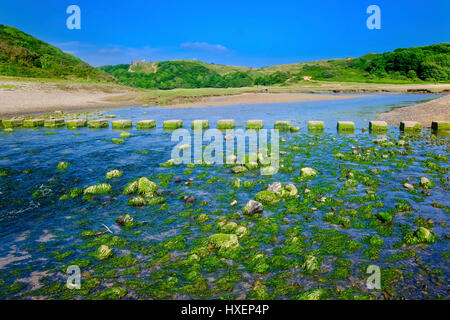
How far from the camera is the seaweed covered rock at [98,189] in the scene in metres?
10.8

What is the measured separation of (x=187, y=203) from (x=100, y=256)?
3.65m

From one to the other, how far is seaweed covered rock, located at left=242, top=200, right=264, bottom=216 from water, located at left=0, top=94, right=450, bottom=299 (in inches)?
12.1

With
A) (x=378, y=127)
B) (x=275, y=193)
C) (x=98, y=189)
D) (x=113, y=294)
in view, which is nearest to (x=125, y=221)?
(x=113, y=294)

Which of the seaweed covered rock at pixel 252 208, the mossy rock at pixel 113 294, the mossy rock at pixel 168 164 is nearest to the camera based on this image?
the mossy rock at pixel 113 294

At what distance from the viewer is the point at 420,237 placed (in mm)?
6895

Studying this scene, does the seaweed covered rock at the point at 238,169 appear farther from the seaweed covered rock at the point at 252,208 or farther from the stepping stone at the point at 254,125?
the stepping stone at the point at 254,125

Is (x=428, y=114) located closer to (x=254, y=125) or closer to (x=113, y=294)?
(x=254, y=125)

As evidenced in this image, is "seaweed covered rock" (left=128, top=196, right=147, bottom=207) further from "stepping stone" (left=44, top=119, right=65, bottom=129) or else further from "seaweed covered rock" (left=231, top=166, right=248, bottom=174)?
"stepping stone" (left=44, top=119, right=65, bottom=129)

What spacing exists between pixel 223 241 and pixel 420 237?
4.99m

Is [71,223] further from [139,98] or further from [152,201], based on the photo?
[139,98]

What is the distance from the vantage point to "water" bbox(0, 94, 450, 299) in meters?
5.61

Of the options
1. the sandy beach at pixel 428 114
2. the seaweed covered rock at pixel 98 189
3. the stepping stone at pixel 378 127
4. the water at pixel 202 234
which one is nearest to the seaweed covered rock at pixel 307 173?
the water at pixel 202 234

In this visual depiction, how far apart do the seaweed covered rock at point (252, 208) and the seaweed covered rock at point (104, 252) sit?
4.10 m
